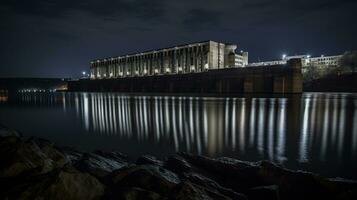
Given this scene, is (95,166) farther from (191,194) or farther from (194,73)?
(194,73)

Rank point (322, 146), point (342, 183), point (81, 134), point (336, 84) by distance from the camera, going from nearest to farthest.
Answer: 1. point (342, 183)
2. point (322, 146)
3. point (81, 134)
4. point (336, 84)

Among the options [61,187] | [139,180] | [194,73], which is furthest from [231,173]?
[194,73]

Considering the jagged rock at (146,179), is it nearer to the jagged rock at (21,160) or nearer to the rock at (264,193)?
the jagged rock at (21,160)

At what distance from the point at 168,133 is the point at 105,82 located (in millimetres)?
110717

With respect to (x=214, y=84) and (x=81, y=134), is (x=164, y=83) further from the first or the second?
(x=81, y=134)

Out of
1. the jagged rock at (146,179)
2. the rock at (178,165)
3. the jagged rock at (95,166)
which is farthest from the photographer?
the rock at (178,165)

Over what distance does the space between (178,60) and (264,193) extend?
348 ft

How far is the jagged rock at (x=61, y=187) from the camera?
4.71m

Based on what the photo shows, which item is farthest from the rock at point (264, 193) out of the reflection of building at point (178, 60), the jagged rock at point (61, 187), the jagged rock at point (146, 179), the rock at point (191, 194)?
the reflection of building at point (178, 60)

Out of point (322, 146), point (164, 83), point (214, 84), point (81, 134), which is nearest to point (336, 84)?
point (214, 84)

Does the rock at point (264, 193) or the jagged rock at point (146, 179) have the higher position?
the jagged rock at point (146, 179)

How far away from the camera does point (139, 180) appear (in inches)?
234

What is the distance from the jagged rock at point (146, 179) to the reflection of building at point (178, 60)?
91.2 meters

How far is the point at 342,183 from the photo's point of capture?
22.2ft
